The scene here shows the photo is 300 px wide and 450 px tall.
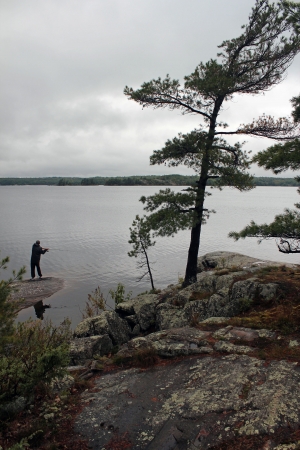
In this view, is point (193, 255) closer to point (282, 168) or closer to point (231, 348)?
point (282, 168)

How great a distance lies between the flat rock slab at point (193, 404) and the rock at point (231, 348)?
0.80 feet

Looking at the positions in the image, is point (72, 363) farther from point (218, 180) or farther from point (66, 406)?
point (218, 180)

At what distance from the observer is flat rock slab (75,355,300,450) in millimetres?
4551

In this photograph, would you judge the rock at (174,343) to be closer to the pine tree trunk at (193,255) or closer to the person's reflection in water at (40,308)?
the pine tree trunk at (193,255)

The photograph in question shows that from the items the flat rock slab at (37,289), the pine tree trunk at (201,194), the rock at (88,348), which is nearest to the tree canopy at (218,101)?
the pine tree trunk at (201,194)

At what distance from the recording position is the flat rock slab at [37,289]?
20.2 metres

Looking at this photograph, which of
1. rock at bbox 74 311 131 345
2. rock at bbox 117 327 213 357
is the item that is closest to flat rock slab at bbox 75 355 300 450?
rock at bbox 117 327 213 357

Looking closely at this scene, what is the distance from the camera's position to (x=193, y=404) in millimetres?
5234

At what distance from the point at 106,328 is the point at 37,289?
39.6 ft

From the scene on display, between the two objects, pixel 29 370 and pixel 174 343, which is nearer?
pixel 29 370

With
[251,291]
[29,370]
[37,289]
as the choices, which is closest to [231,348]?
[251,291]

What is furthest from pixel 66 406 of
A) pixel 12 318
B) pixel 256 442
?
pixel 256 442

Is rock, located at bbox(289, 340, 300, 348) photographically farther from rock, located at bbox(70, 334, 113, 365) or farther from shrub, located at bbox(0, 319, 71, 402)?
rock, located at bbox(70, 334, 113, 365)

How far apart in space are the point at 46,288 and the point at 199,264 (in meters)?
10.8
